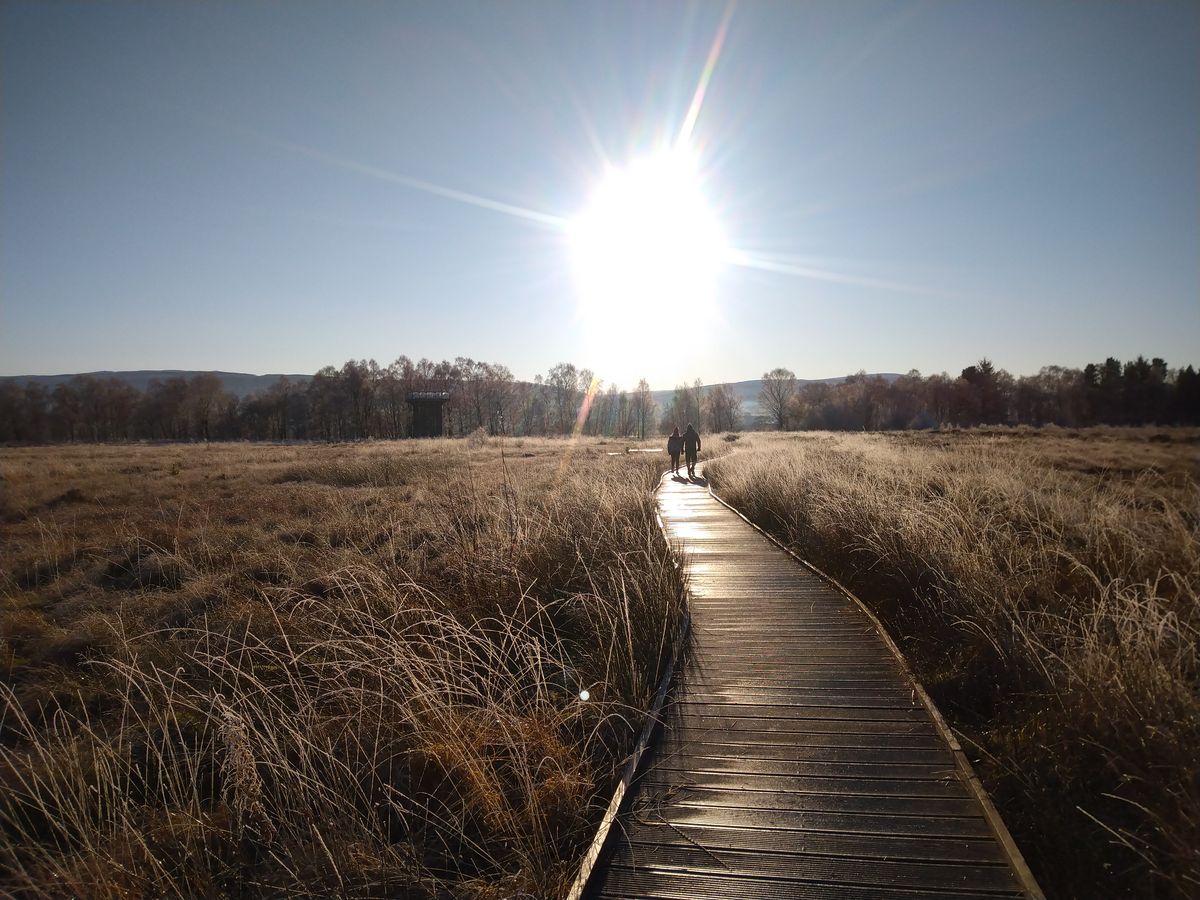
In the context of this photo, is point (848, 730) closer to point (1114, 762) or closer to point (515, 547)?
point (1114, 762)

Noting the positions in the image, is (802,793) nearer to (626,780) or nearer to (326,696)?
(626,780)

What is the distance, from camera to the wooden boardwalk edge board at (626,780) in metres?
2.68

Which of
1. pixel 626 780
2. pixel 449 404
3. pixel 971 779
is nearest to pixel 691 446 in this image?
pixel 971 779

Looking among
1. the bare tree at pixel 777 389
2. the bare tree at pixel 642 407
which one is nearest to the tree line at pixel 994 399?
the bare tree at pixel 777 389

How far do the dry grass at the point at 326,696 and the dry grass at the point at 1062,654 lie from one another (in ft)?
8.12

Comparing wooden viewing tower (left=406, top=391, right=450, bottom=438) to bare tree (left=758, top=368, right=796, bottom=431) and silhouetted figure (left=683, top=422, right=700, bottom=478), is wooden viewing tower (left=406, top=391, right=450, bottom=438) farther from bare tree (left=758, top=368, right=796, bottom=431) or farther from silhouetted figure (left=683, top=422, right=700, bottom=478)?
bare tree (left=758, top=368, right=796, bottom=431)

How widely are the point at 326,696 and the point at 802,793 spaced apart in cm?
375

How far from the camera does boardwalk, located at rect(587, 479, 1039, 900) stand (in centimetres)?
266

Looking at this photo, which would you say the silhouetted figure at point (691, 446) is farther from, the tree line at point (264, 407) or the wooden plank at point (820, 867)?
the tree line at point (264, 407)

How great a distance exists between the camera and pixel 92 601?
818 cm

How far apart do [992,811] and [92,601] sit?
11219 millimetres

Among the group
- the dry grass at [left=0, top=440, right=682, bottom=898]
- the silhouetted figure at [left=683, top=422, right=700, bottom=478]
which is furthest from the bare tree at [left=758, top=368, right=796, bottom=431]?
the dry grass at [left=0, top=440, right=682, bottom=898]

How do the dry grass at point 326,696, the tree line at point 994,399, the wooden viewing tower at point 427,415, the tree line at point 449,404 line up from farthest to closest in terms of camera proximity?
the tree line at point 449,404 → the wooden viewing tower at point 427,415 → the tree line at point 994,399 → the dry grass at point 326,696

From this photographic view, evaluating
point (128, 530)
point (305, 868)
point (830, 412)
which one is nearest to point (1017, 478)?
point (305, 868)
